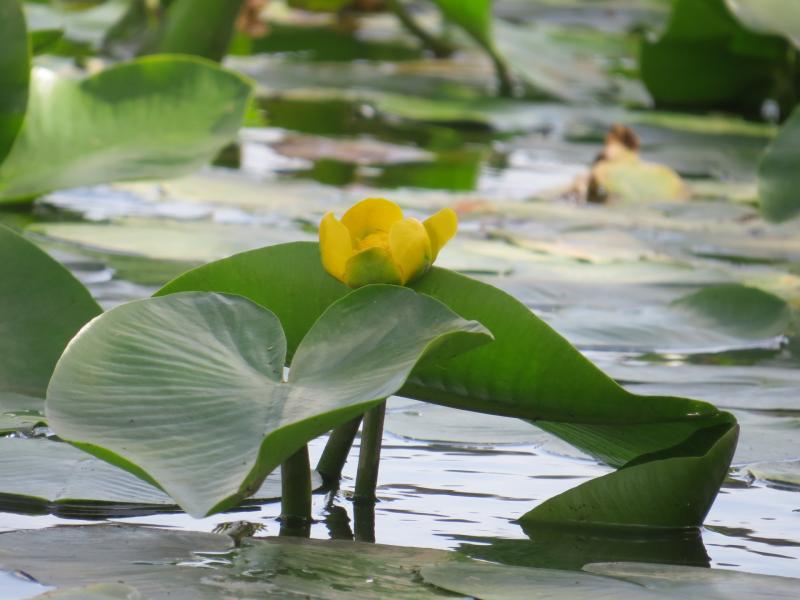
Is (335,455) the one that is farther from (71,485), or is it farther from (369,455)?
(71,485)

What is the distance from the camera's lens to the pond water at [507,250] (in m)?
0.81

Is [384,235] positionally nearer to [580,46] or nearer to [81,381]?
[81,381]

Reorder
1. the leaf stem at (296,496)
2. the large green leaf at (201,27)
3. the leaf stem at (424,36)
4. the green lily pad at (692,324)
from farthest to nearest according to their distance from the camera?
the leaf stem at (424,36)
the large green leaf at (201,27)
the green lily pad at (692,324)
the leaf stem at (296,496)

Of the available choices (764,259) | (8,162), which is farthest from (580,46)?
(8,162)

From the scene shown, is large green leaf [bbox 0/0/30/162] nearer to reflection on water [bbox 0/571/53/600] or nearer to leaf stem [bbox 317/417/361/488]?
leaf stem [bbox 317/417/361/488]

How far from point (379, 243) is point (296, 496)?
0.14 meters

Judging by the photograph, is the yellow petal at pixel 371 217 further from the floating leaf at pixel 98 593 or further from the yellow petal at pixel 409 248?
the floating leaf at pixel 98 593

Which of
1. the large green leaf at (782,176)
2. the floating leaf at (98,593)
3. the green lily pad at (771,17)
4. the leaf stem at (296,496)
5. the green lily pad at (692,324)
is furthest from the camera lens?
the green lily pad at (771,17)

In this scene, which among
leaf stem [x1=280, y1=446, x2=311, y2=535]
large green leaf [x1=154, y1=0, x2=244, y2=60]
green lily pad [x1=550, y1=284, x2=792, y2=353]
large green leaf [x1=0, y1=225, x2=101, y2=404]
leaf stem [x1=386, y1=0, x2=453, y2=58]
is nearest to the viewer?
leaf stem [x1=280, y1=446, x2=311, y2=535]

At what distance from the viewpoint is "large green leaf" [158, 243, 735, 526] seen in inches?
30.8

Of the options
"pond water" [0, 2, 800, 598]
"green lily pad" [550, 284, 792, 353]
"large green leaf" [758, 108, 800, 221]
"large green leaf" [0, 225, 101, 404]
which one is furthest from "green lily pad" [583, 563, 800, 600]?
"large green leaf" [758, 108, 800, 221]

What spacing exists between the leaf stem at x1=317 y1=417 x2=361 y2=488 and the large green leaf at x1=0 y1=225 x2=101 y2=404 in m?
0.19

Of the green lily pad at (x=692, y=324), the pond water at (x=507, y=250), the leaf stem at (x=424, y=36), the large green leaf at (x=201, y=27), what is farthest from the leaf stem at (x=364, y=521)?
the leaf stem at (x=424, y=36)

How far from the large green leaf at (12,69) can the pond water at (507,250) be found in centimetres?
14
